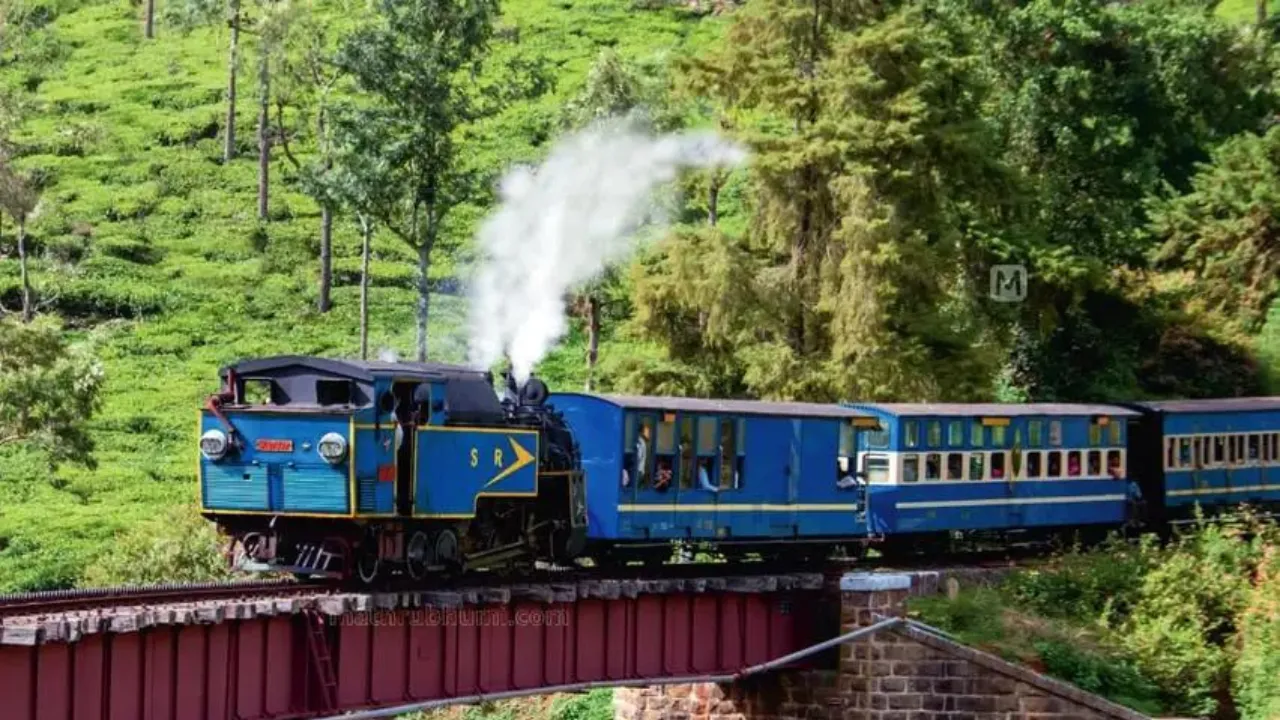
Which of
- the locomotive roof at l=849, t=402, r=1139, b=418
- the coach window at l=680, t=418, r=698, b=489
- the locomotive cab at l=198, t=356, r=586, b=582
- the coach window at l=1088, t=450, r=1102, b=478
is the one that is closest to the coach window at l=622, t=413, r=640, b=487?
the coach window at l=680, t=418, r=698, b=489

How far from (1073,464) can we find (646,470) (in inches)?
544

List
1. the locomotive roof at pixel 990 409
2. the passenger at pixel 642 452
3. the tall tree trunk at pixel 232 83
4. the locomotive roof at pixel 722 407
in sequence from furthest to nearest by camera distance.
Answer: the tall tree trunk at pixel 232 83 < the locomotive roof at pixel 990 409 < the locomotive roof at pixel 722 407 < the passenger at pixel 642 452

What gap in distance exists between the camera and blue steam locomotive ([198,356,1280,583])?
82.4 feet

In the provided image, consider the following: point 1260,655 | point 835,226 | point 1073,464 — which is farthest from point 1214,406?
point 1260,655

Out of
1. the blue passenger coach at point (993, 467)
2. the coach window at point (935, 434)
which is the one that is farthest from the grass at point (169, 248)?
the coach window at point (935, 434)

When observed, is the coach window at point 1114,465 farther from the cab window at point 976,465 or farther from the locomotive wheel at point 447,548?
the locomotive wheel at point 447,548

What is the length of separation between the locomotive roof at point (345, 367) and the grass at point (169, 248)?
70.0 feet

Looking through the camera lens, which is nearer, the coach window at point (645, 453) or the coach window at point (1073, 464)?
the coach window at point (645, 453)

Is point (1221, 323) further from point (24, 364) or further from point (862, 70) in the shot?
point (24, 364)

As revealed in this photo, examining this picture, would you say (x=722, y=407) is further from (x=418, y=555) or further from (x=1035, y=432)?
(x=1035, y=432)

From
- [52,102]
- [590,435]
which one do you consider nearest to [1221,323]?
[590,435]

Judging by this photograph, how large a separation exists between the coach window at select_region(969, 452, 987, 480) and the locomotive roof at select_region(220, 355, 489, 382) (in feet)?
51.5

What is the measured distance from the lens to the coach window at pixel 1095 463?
42406mm

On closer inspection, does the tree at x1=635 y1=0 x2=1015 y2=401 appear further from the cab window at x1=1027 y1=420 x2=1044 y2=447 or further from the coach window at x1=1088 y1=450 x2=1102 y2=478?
the cab window at x1=1027 y1=420 x2=1044 y2=447
